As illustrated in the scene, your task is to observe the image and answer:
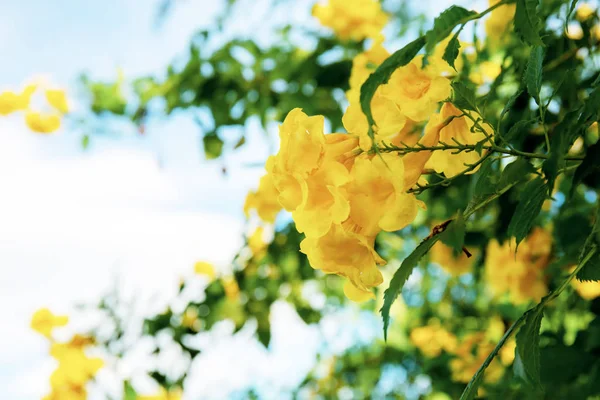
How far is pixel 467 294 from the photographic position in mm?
2305

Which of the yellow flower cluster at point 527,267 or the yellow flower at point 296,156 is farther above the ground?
the yellow flower cluster at point 527,267

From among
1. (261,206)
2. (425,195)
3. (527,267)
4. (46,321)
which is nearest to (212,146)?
(261,206)

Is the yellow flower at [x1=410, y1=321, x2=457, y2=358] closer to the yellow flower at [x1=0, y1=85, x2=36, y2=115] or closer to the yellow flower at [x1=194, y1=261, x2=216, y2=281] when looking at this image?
the yellow flower at [x1=194, y1=261, x2=216, y2=281]

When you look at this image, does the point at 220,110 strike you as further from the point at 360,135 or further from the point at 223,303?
the point at 360,135

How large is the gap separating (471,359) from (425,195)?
68cm

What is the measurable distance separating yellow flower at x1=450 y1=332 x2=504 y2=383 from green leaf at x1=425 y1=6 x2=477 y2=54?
1.07 metres

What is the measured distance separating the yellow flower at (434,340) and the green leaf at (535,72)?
1370mm

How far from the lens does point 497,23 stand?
0.99 m

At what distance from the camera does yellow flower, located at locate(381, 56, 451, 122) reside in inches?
18.2

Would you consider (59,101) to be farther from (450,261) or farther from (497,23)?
(497,23)

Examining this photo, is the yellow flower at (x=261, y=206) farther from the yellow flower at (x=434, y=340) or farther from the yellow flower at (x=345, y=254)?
the yellow flower at (x=345, y=254)

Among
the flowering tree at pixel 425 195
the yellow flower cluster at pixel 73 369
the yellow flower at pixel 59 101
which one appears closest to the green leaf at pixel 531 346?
the flowering tree at pixel 425 195

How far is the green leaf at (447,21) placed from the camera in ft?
1.40

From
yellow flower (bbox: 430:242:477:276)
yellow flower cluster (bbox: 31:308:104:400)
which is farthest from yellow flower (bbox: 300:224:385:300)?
yellow flower cluster (bbox: 31:308:104:400)
